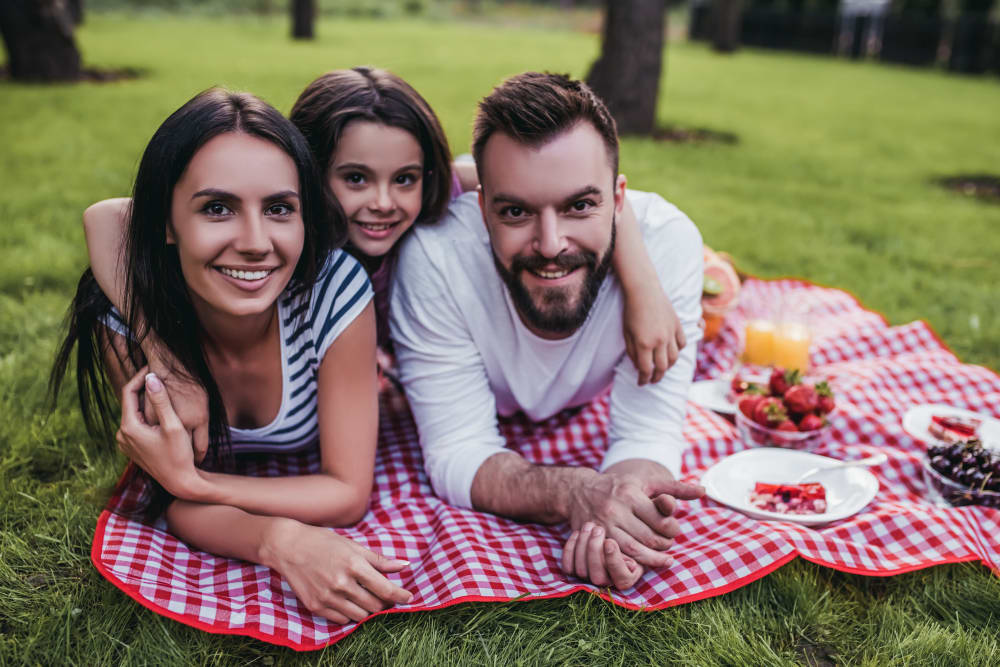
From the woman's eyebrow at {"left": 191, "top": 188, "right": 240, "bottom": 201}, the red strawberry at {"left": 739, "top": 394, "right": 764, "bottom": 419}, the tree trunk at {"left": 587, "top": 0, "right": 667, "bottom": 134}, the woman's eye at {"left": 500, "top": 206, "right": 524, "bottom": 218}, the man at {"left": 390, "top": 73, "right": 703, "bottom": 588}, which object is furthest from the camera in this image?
the tree trunk at {"left": 587, "top": 0, "right": 667, "bottom": 134}

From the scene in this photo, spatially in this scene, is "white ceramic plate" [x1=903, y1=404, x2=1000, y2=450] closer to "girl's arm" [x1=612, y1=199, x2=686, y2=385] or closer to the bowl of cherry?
the bowl of cherry

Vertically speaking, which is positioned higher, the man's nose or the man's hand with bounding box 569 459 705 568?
the man's nose

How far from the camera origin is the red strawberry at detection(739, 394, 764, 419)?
10.1 ft

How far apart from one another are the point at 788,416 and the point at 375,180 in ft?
5.75

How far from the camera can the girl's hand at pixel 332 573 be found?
2.06 m

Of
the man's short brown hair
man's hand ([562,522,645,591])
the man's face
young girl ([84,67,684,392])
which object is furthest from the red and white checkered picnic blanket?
the man's short brown hair

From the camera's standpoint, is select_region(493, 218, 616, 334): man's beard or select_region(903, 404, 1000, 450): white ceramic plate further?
select_region(903, 404, 1000, 450): white ceramic plate

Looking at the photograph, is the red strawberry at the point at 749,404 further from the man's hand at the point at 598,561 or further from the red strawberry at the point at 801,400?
the man's hand at the point at 598,561

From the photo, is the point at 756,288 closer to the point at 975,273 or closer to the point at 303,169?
the point at 975,273

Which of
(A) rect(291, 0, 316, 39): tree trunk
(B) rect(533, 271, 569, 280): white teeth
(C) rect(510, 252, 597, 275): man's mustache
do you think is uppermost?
(A) rect(291, 0, 316, 39): tree trunk

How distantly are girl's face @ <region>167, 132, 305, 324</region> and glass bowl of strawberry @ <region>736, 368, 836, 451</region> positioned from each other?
1.85 m

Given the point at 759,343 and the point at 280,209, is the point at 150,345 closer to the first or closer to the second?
the point at 280,209

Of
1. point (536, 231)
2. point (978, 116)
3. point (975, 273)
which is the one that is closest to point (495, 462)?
point (536, 231)

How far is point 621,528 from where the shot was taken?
2.22m
